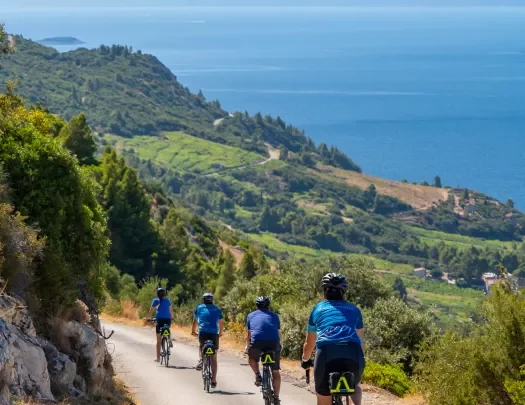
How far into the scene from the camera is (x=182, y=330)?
2009 centimetres

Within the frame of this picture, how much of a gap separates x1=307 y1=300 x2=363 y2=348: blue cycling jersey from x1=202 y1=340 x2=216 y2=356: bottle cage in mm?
4424

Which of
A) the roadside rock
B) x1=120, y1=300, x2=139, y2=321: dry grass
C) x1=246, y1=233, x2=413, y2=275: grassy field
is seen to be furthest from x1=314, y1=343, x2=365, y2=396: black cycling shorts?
Result: x1=246, y1=233, x2=413, y2=275: grassy field

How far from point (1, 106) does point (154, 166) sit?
466 ft

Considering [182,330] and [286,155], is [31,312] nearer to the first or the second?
[182,330]

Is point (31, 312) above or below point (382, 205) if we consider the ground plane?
below

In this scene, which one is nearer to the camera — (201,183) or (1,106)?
(1,106)

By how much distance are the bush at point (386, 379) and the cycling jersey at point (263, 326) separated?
3418 millimetres

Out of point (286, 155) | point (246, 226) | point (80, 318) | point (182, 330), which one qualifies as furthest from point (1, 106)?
point (286, 155)

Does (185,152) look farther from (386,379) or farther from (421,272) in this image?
(386,379)

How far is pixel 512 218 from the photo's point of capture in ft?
481

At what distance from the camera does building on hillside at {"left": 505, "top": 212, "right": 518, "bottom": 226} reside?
145 m

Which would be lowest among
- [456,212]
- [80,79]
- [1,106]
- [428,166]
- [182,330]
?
[182,330]

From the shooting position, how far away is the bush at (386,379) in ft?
41.0

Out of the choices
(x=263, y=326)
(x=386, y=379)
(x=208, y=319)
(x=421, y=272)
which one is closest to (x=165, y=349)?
(x=208, y=319)
